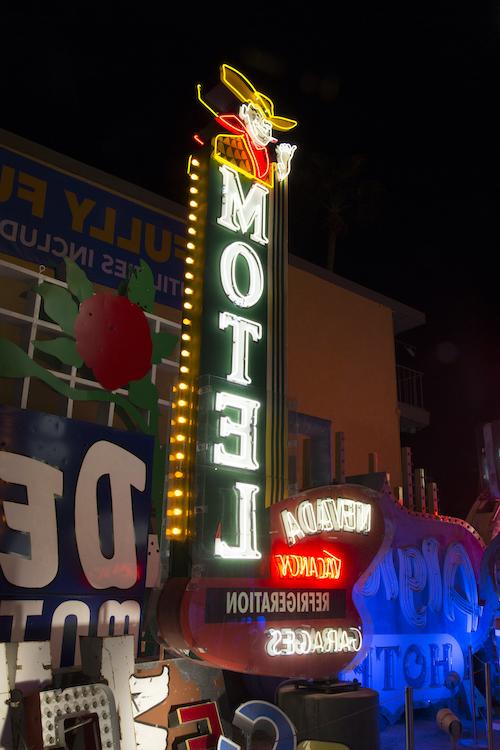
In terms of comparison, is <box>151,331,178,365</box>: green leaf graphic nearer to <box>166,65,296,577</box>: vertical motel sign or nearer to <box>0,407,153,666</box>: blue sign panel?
<box>166,65,296,577</box>: vertical motel sign

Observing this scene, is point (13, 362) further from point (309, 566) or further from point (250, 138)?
point (250, 138)

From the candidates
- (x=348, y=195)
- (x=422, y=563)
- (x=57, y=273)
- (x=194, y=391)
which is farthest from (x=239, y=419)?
(x=348, y=195)

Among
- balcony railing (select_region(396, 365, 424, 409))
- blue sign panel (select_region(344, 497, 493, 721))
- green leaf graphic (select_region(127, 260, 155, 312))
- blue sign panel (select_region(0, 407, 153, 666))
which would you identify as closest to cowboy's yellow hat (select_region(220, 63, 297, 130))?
green leaf graphic (select_region(127, 260, 155, 312))

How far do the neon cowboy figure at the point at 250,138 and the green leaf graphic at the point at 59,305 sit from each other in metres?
3.07

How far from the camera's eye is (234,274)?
987cm

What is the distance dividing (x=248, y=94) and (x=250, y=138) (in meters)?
0.80

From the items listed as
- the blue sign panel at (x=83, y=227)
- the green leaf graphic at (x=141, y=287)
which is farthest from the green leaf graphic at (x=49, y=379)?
the blue sign panel at (x=83, y=227)

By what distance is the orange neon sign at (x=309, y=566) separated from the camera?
9195mm

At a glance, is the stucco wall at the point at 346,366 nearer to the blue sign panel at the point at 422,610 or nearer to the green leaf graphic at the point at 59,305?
the blue sign panel at the point at 422,610

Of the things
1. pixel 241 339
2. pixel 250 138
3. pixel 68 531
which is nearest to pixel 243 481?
pixel 241 339

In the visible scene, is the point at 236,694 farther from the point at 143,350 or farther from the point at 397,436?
the point at 397,436

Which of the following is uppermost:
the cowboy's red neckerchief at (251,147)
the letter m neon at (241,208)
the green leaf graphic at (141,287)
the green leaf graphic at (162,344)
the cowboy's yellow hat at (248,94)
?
the cowboy's yellow hat at (248,94)

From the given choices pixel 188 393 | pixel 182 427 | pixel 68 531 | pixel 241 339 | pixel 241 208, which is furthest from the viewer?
pixel 241 208

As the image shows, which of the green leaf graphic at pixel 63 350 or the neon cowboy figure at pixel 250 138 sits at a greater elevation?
the neon cowboy figure at pixel 250 138
